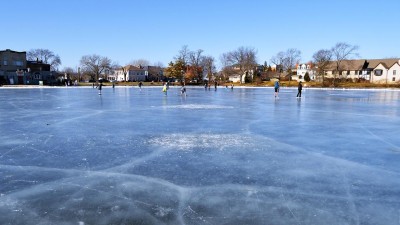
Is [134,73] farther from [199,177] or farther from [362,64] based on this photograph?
[199,177]

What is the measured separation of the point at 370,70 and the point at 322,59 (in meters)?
15.1

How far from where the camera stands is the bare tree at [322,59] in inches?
2515

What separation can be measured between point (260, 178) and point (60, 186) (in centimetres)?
272

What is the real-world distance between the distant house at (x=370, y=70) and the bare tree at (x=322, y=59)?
1.92 m

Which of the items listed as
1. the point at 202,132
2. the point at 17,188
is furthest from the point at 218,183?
the point at 202,132

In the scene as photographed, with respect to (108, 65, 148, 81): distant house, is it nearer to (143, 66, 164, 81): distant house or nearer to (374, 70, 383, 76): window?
(143, 66, 164, 81): distant house

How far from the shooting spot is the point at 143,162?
5.25 metres

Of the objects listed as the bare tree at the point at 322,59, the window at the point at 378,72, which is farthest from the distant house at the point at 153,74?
the window at the point at 378,72

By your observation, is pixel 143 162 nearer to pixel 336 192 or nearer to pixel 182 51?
pixel 336 192

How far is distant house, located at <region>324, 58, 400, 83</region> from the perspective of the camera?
67.1 m

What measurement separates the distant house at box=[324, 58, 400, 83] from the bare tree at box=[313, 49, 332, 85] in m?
1.92

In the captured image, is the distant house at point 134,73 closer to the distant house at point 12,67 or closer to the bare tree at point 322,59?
the distant house at point 12,67

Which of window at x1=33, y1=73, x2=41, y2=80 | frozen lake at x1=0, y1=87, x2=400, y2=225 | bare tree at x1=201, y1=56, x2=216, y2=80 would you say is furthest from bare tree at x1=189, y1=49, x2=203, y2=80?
frozen lake at x1=0, y1=87, x2=400, y2=225

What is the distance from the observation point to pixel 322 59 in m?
66.6
